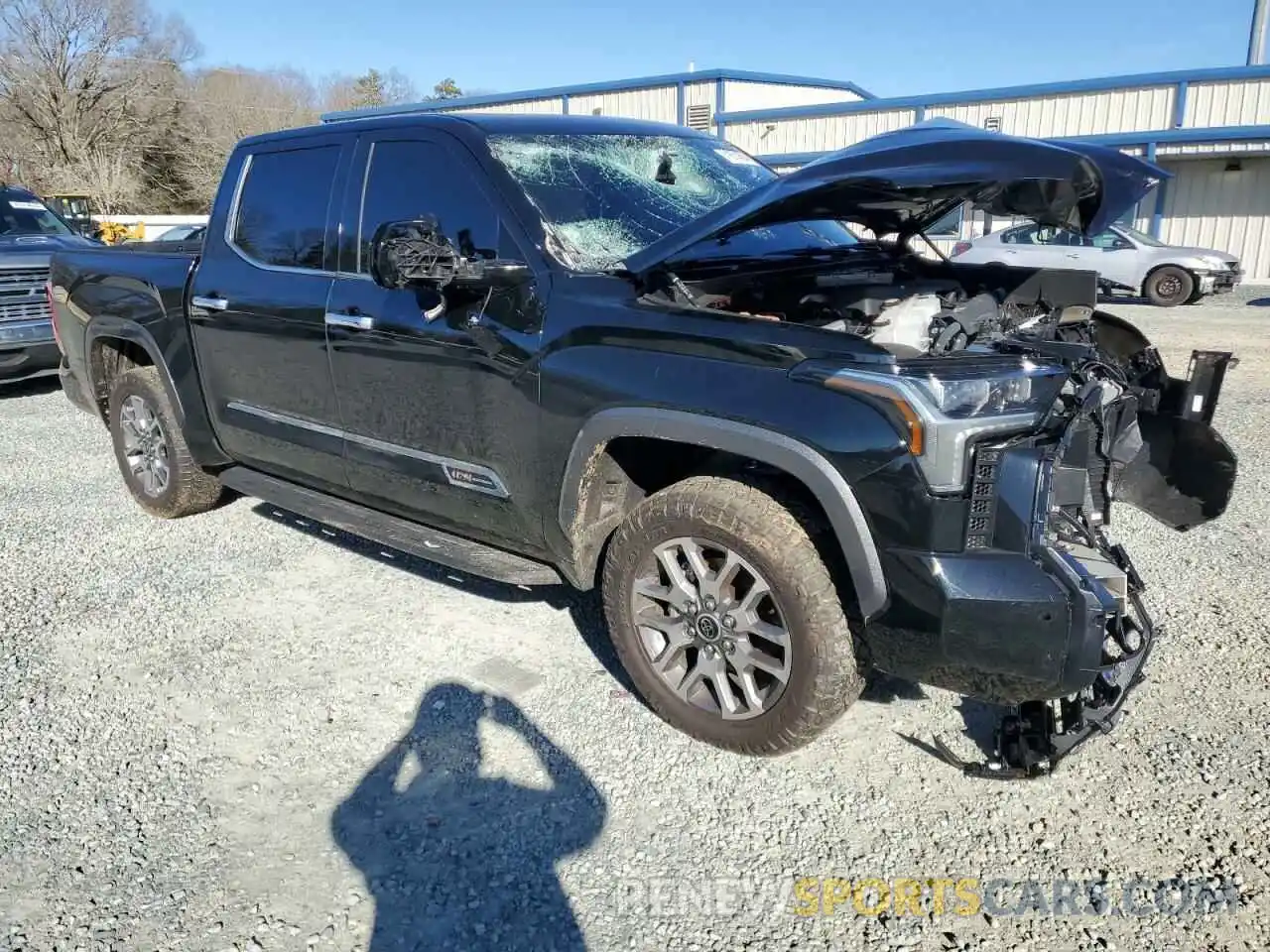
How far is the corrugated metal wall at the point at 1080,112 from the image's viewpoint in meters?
21.3

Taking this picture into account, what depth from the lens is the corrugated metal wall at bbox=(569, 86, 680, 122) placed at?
2698cm

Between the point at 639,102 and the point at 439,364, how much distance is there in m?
26.0

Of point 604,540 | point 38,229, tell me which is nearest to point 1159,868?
point 604,540

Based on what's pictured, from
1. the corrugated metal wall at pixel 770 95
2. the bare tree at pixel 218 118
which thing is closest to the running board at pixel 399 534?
the corrugated metal wall at pixel 770 95

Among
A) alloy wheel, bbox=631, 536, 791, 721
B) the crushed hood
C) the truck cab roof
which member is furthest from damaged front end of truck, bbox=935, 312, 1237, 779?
the truck cab roof

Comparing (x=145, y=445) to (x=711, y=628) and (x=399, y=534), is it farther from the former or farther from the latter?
(x=711, y=628)

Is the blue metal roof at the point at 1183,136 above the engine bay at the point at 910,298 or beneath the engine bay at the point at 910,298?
above

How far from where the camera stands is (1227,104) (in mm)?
20531

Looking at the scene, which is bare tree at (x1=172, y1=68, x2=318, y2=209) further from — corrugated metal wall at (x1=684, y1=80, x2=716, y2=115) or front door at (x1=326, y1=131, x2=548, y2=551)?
front door at (x1=326, y1=131, x2=548, y2=551)

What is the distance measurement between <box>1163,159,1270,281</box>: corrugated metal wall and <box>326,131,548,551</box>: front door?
22.6 meters

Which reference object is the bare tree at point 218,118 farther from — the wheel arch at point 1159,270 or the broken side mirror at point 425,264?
the broken side mirror at point 425,264

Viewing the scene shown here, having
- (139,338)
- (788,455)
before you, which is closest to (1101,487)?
(788,455)

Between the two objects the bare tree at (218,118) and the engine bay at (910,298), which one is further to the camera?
the bare tree at (218,118)

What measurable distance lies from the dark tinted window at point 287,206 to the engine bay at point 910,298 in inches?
70.8
